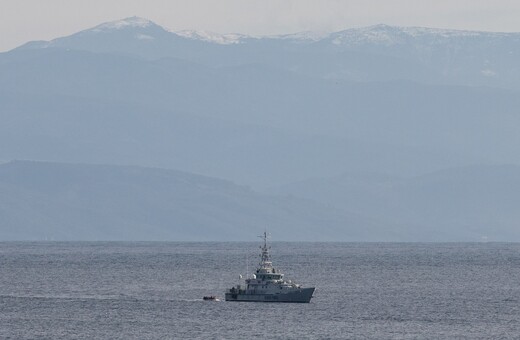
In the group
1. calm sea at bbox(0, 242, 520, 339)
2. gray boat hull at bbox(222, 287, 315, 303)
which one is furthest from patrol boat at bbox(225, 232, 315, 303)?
calm sea at bbox(0, 242, 520, 339)

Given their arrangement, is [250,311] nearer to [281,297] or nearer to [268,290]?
[281,297]

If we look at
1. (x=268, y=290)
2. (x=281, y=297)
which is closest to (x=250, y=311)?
(x=281, y=297)

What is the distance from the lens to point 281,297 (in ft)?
488

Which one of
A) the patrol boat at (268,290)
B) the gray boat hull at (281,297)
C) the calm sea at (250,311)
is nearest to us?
the calm sea at (250,311)

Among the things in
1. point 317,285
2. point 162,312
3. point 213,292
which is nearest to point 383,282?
point 317,285

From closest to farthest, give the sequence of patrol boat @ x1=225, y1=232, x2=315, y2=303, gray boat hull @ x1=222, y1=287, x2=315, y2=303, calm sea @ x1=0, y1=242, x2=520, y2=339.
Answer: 1. calm sea @ x1=0, y1=242, x2=520, y2=339
2. gray boat hull @ x1=222, y1=287, x2=315, y2=303
3. patrol boat @ x1=225, y1=232, x2=315, y2=303

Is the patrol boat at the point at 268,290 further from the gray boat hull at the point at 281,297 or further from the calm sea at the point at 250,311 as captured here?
the calm sea at the point at 250,311

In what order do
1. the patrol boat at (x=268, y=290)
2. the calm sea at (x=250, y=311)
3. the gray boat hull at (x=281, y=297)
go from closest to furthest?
the calm sea at (x=250, y=311)
the gray boat hull at (x=281, y=297)
the patrol boat at (x=268, y=290)

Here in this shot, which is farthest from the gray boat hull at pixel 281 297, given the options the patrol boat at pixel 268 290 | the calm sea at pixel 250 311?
the calm sea at pixel 250 311

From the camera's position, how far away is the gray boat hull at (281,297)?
148m

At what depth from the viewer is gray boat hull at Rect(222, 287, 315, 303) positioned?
14788 cm

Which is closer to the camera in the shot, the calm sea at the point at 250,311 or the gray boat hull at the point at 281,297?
the calm sea at the point at 250,311

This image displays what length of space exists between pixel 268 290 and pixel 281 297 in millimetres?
1427

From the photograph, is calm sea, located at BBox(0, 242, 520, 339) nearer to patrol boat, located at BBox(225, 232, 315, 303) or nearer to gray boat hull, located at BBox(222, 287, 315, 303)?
gray boat hull, located at BBox(222, 287, 315, 303)
